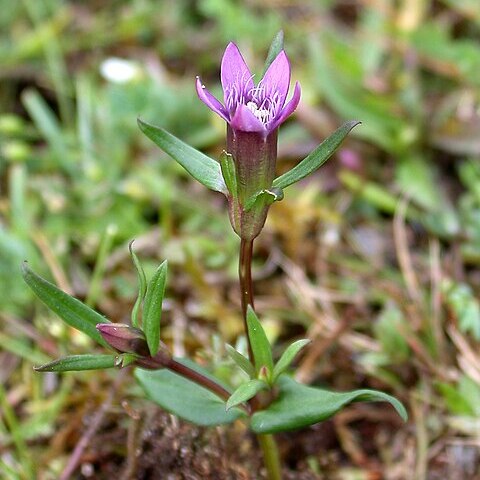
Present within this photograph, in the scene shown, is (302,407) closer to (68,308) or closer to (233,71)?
(68,308)

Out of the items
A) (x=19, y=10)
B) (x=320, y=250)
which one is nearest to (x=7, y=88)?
(x=19, y=10)

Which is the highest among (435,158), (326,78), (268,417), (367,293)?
(326,78)

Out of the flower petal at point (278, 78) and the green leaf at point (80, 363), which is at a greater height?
the flower petal at point (278, 78)

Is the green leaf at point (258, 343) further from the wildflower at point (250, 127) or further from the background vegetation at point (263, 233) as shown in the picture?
the background vegetation at point (263, 233)

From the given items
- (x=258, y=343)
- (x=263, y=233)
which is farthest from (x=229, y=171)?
(x=263, y=233)

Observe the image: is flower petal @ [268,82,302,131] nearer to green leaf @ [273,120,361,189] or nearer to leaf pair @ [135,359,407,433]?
green leaf @ [273,120,361,189]

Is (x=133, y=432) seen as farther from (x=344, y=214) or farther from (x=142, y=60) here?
(x=142, y=60)

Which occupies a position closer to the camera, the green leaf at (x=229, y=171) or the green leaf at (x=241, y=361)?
the green leaf at (x=229, y=171)

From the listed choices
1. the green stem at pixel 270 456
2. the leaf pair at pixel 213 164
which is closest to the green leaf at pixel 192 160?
the leaf pair at pixel 213 164
